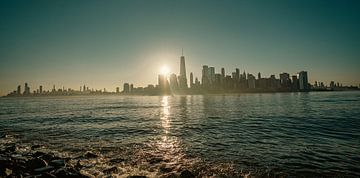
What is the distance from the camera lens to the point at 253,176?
40.9ft

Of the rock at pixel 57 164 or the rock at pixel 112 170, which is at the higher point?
the rock at pixel 57 164

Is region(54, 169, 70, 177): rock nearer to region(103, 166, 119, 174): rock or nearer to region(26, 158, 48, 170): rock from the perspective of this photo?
region(103, 166, 119, 174): rock

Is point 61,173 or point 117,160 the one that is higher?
point 61,173

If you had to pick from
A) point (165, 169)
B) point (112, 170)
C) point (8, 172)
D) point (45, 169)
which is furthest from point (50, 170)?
point (165, 169)

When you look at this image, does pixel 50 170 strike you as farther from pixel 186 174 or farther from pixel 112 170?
pixel 186 174

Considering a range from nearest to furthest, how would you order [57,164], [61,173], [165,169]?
1. [61,173]
2. [165,169]
3. [57,164]

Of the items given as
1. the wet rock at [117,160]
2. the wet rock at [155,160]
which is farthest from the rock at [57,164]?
the wet rock at [155,160]

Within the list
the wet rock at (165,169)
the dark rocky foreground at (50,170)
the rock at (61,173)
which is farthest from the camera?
the wet rock at (165,169)

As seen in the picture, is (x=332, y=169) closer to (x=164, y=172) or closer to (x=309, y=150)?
(x=309, y=150)

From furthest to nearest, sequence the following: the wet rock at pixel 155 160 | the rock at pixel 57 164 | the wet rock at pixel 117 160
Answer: the wet rock at pixel 117 160 < the wet rock at pixel 155 160 < the rock at pixel 57 164

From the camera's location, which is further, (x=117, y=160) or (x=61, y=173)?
(x=117, y=160)

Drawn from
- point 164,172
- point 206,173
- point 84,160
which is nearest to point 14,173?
point 84,160

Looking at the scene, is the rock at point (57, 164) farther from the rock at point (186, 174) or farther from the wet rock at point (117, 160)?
the rock at point (186, 174)

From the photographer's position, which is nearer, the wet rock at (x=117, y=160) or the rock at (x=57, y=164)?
the rock at (x=57, y=164)
